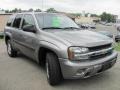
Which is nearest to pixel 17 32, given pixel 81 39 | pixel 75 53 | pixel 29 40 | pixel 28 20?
pixel 28 20

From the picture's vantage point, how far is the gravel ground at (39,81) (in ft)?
15.7

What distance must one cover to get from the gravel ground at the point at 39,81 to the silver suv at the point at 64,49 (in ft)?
1.11

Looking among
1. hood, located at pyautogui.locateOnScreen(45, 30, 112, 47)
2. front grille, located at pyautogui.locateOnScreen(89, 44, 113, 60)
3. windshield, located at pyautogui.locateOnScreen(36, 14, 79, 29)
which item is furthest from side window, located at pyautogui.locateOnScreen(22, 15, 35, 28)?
front grille, located at pyautogui.locateOnScreen(89, 44, 113, 60)

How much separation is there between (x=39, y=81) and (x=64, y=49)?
1417mm

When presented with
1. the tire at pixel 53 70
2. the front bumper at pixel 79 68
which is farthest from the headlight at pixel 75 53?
the tire at pixel 53 70

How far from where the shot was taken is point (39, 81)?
5230mm

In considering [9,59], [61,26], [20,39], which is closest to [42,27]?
[61,26]

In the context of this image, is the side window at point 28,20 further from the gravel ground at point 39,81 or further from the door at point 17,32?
the gravel ground at point 39,81

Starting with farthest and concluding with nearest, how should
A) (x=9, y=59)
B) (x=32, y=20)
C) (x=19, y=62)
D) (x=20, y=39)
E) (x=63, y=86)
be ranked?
(x=9, y=59) → (x=19, y=62) → (x=20, y=39) → (x=32, y=20) → (x=63, y=86)

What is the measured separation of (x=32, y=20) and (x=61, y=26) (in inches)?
35.4

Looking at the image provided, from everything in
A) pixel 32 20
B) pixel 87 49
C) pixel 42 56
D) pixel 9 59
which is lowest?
pixel 9 59

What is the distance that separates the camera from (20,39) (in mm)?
6559

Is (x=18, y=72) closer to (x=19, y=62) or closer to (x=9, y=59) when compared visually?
(x=19, y=62)

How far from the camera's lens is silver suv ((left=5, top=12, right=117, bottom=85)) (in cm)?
429
